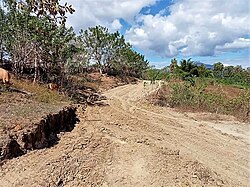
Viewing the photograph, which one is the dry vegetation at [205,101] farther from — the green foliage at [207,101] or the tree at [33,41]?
the tree at [33,41]

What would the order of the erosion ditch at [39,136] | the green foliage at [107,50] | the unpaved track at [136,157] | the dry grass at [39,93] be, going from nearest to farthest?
the unpaved track at [136,157] < the erosion ditch at [39,136] < the dry grass at [39,93] < the green foliage at [107,50]

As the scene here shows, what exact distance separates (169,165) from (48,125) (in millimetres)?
3164

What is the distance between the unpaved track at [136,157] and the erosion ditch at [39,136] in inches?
7.6

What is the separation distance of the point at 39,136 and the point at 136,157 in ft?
7.02

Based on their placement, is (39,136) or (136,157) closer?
(136,157)

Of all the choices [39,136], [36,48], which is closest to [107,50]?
[36,48]

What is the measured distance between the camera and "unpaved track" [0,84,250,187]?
5215mm

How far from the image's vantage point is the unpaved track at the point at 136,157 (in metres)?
5.21

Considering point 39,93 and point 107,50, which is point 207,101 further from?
point 107,50

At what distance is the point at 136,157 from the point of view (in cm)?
652

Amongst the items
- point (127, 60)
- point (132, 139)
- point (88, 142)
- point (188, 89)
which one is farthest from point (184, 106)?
point (127, 60)

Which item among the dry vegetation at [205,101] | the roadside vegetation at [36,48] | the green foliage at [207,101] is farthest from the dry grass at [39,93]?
the green foliage at [207,101]

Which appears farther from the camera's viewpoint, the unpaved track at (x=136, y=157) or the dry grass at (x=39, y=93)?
the dry grass at (x=39, y=93)

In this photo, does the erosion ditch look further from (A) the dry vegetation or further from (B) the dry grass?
(A) the dry vegetation
